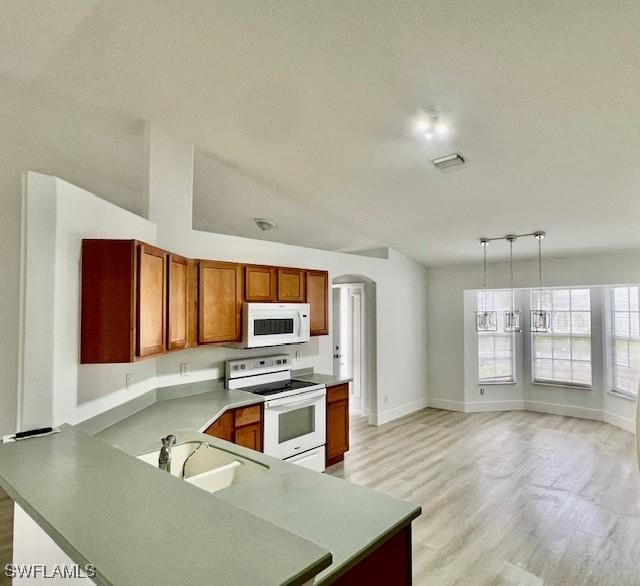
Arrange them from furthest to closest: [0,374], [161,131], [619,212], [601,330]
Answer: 1. [601,330]
2. [619,212]
3. [0,374]
4. [161,131]

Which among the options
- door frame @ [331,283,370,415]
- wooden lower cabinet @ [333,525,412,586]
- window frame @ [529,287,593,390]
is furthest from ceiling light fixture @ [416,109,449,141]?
window frame @ [529,287,593,390]

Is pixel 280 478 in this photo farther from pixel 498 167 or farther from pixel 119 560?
pixel 498 167

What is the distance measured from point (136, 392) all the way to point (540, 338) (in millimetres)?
6070

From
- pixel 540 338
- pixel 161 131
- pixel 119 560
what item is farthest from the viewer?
pixel 540 338

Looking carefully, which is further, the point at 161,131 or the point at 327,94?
the point at 161,131

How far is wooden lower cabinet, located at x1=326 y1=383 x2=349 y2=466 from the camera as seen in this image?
4164 millimetres

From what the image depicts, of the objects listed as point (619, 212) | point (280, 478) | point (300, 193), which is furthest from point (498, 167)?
point (280, 478)

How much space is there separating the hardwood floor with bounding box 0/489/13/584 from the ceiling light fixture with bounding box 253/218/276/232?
3782 millimetres

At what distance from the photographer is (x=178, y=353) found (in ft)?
11.4

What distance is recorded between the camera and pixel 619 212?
4.01m

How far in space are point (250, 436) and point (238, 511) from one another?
2309 millimetres

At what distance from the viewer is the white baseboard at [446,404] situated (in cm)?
656

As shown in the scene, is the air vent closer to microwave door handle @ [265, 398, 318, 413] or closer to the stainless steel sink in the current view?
→ microwave door handle @ [265, 398, 318, 413]

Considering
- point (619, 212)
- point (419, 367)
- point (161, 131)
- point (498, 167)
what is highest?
point (161, 131)
